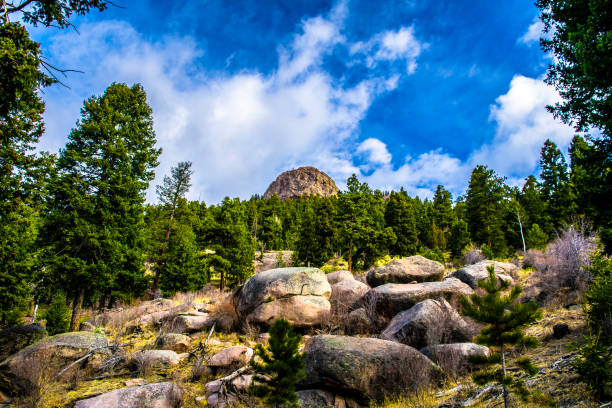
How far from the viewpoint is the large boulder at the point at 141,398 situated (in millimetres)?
5863

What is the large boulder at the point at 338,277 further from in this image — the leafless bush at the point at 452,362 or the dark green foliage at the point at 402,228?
the dark green foliage at the point at 402,228

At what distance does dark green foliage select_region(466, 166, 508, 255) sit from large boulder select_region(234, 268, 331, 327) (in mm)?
34171

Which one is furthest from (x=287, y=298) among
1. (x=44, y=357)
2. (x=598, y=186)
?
(x=598, y=186)

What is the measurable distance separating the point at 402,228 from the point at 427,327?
33774 mm

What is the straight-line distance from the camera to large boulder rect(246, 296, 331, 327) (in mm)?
11648

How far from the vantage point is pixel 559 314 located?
33.1ft

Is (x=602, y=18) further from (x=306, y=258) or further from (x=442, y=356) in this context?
(x=306, y=258)

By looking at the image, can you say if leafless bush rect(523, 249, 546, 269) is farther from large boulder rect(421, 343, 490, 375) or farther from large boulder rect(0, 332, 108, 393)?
large boulder rect(0, 332, 108, 393)

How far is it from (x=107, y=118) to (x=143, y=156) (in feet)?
8.69

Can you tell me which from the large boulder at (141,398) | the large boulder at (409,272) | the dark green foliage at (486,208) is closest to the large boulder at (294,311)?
the large boulder at (141,398)

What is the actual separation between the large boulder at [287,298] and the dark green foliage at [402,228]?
29139 mm

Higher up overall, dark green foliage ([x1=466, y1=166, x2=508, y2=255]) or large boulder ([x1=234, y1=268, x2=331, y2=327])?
dark green foliage ([x1=466, y1=166, x2=508, y2=255])

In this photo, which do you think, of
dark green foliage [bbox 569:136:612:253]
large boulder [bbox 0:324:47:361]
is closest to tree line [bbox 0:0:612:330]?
dark green foliage [bbox 569:136:612:253]

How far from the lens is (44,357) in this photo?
313 inches
